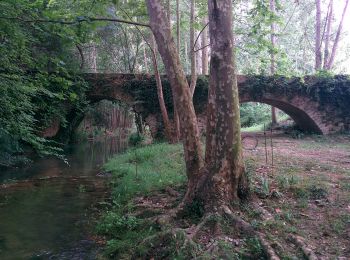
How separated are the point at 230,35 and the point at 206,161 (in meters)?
2.12

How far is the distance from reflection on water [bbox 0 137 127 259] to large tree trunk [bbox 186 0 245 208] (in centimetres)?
235

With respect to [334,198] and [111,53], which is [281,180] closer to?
[334,198]

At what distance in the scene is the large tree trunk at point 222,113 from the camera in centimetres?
607

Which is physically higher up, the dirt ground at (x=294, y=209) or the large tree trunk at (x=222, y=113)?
the large tree trunk at (x=222, y=113)

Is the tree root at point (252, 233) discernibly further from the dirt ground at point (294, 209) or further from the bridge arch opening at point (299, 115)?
the bridge arch opening at point (299, 115)

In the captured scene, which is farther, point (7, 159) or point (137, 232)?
point (7, 159)

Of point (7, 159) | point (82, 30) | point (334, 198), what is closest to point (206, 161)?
point (334, 198)

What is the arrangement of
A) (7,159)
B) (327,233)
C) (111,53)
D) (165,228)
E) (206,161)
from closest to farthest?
(327,233) < (165,228) < (206,161) < (7,159) < (111,53)

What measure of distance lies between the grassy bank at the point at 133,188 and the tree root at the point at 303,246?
2.13m

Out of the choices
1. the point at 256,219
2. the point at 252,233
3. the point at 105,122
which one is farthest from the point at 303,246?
the point at 105,122

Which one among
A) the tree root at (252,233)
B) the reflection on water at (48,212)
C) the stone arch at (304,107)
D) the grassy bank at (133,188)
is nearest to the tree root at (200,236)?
the tree root at (252,233)

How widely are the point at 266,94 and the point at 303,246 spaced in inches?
594

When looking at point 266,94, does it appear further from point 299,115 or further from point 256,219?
point 256,219

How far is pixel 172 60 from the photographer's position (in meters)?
6.68
